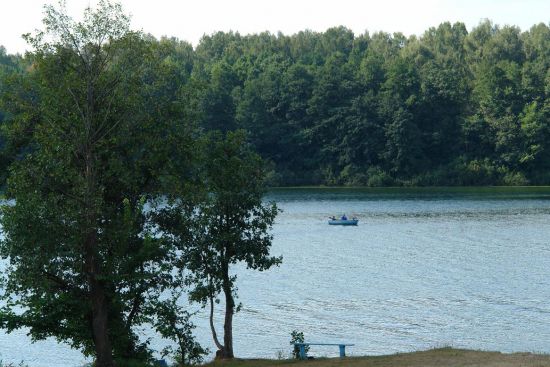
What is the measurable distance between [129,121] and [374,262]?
42455 millimetres

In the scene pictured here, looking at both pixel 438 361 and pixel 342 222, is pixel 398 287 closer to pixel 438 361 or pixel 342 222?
pixel 438 361

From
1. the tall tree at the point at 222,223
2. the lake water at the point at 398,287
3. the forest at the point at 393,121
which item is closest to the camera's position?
the tall tree at the point at 222,223

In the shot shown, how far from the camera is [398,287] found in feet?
198

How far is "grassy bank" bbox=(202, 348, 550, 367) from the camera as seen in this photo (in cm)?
2870

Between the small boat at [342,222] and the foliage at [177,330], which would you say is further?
the small boat at [342,222]

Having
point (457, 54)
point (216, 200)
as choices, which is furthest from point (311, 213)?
point (457, 54)

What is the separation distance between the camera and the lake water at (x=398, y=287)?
1786 inches

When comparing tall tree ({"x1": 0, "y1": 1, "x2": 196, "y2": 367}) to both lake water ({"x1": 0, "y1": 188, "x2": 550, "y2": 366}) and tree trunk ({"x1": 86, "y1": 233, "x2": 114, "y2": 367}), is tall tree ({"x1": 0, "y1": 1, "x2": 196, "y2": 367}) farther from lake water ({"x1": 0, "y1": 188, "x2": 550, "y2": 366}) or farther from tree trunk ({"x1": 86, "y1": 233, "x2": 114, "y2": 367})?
lake water ({"x1": 0, "y1": 188, "x2": 550, "y2": 366})

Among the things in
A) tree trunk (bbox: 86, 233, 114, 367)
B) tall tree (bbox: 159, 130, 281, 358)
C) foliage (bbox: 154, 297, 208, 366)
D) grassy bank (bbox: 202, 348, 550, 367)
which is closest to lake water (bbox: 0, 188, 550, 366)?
foliage (bbox: 154, 297, 208, 366)

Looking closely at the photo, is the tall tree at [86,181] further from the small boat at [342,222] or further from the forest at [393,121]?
the forest at [393,121]

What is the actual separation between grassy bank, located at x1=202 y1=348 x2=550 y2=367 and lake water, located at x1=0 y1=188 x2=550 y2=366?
30.2 feet

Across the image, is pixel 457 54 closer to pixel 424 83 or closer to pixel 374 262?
pixel 424 83

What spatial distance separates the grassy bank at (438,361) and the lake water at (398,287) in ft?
30.2

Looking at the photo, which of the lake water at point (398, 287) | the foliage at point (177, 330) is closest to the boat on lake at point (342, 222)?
the lake water at point (398, 287)
